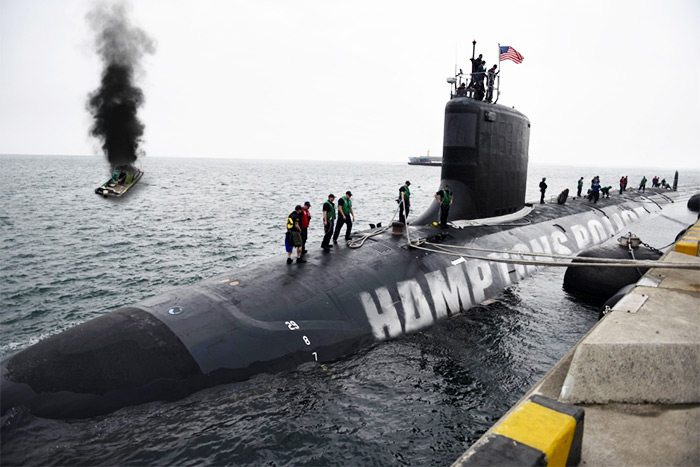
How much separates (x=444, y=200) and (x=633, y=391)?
33.7 ft

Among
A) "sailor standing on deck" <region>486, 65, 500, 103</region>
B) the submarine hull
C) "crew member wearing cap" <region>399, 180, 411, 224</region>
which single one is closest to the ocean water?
the submarine hull

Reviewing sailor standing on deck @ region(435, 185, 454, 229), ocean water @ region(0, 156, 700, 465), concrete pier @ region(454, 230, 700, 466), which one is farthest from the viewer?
sailor standing on deck @ region(435, 185, 454, 229)

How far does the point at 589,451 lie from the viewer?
13.3ft

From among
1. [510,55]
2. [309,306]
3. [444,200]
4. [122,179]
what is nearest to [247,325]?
[309,306]

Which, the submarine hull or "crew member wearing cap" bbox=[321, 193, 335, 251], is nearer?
the submarine hull

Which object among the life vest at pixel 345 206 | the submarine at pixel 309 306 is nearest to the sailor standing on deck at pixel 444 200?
the submarine at pixel 309 306

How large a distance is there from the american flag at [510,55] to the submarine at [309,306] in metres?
2.62

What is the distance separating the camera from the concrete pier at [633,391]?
13.1ft

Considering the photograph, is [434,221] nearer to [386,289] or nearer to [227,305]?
[386,289]

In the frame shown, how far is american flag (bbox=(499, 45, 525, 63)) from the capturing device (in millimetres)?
18141

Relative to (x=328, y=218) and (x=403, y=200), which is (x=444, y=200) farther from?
(x=328, y=218)

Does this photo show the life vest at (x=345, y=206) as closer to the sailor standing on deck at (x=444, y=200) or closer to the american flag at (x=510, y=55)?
the sailor standing on deck at (x=444, y=200)

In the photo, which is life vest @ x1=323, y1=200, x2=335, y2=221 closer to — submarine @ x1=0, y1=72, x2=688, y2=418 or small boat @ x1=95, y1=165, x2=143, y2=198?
submarine @ x1=0, y1=72, x2=688, y2=418

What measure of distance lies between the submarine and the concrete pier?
4.41 metres
